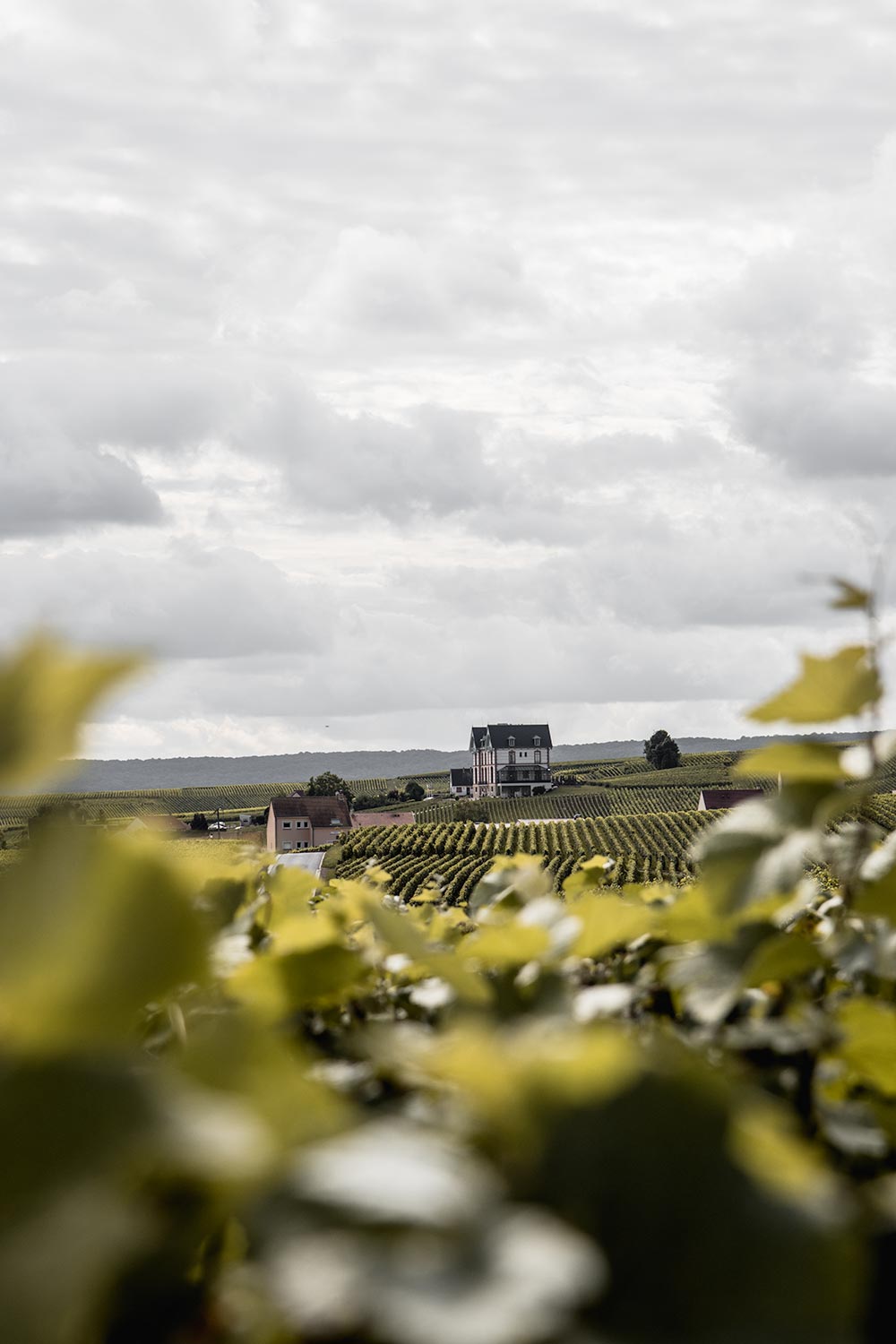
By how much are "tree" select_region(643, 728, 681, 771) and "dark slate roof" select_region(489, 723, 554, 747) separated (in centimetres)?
2361

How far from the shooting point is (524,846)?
93.2 m

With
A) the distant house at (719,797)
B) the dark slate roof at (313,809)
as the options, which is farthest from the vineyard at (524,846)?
the dark slate roof at (313,809)

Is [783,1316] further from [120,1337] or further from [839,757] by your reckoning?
[839,757]

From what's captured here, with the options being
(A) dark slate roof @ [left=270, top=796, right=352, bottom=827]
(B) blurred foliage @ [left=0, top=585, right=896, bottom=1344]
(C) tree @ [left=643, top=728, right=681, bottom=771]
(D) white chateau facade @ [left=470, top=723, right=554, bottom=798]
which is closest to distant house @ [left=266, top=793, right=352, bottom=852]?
(A) dark slate roof @ [left=270, top=796, right=352, bottom=827]

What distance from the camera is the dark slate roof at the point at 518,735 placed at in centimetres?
15962

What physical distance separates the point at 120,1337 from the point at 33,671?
521 millimetres

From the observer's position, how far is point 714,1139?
751mm

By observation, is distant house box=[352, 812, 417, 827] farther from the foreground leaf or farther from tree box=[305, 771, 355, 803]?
the foreground leaf

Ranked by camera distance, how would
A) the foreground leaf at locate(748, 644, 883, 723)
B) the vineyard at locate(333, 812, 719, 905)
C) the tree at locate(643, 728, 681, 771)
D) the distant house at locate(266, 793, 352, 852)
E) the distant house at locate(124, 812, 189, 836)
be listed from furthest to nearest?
the tree at locate(643, 728, 681, 771)
the distant house at locate(266, 793, 352, 852)
the vineyard at locate(333, 812, 719, 905)
the foreground leaf at locate(748, 644, 883, 723)
the distant house at locate(124, 812, 189, 836)

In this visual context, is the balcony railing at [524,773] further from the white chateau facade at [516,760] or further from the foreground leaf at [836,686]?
the foreground leaf at [836,686]

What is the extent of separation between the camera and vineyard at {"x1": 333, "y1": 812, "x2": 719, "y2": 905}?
7625 cm

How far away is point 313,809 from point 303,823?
1.82 metres

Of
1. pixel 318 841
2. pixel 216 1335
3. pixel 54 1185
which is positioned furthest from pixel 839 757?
pixel 318 841

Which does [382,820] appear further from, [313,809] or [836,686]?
[836,686]
